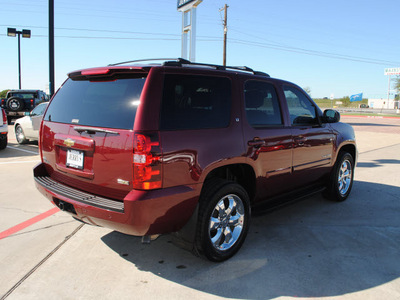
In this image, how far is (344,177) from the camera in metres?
5.36

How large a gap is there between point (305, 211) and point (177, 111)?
9.57ft

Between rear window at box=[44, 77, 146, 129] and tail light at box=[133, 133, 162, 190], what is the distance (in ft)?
0.56

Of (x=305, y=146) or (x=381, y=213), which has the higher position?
(x=305, y=146)

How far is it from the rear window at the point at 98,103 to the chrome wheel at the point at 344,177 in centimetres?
371

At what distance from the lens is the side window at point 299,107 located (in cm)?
422

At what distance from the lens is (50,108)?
12.0 feet

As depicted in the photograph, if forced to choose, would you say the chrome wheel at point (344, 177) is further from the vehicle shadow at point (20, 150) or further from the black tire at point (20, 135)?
the black tire at point (20, 135)

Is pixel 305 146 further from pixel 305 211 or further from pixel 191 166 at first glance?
pixel 191 166

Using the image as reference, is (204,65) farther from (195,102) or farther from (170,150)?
(170,150)

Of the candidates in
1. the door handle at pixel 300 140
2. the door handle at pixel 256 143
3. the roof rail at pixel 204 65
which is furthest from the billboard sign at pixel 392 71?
the door handle at pixel 256 143

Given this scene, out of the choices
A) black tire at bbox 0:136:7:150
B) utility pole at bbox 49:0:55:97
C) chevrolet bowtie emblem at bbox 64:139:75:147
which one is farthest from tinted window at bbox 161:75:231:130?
utility pole at bbox 49:0:55:97

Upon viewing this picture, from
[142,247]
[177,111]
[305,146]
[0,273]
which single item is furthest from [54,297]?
[305,146]

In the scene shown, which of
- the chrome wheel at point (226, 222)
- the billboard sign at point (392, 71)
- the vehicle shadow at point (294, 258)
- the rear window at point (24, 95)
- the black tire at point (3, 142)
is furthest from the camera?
the billboard sign at point (392, 71)

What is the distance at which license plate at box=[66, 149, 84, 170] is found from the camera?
2982mm
